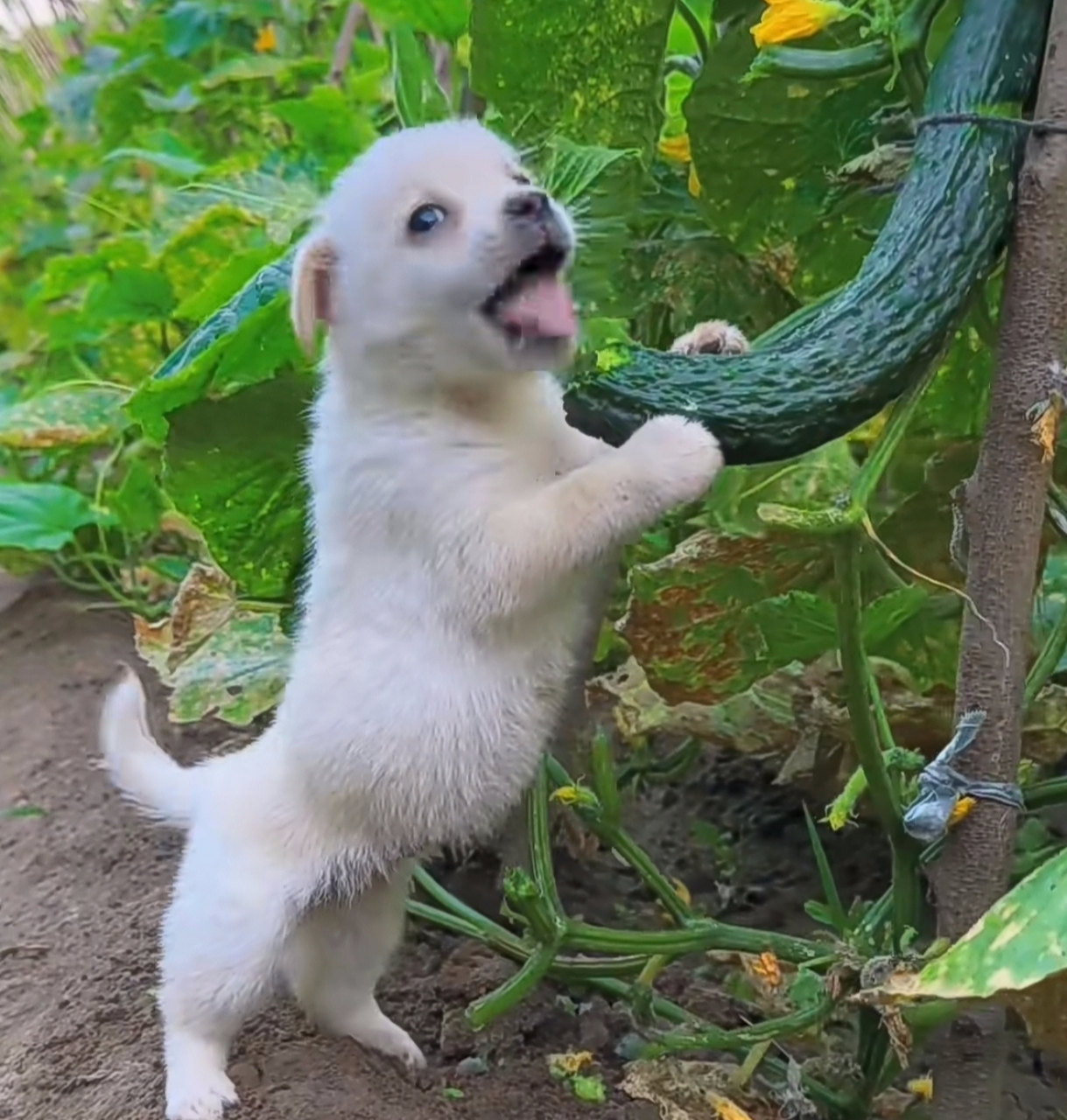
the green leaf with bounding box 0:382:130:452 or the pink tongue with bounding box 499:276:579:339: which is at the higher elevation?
the pink tongue with bounding box 499:276:579:339

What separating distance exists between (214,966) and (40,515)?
93cm

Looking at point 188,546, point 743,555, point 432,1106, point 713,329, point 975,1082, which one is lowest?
point 188,546

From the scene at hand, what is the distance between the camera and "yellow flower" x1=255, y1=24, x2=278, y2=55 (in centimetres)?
289

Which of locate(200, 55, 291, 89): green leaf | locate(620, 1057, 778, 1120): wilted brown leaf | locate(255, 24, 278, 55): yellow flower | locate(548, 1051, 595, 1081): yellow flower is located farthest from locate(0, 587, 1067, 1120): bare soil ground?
locate(255, 24, 278, 55): yellow flower

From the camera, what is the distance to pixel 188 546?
2.06 m

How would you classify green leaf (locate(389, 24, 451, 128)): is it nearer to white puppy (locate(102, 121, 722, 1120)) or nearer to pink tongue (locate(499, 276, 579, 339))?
white puppy (locate(102, 121, 722, 1120))


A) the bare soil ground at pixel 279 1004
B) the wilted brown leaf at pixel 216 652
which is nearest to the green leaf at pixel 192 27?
the bare soil ground at pixel 279 1004

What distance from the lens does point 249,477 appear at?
1.21 metres

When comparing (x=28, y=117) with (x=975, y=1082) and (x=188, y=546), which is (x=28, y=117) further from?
(x=975, y=1082)

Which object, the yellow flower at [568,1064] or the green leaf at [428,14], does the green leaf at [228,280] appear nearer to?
the green leaf at [428,14]

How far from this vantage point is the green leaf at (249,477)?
117 cm

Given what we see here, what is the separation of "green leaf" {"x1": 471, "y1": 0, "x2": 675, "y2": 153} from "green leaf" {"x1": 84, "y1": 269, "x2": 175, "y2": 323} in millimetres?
657

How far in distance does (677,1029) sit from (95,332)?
1.29 metres

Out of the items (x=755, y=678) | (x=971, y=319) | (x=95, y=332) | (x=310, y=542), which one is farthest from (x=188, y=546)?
(x=971, y=319)
